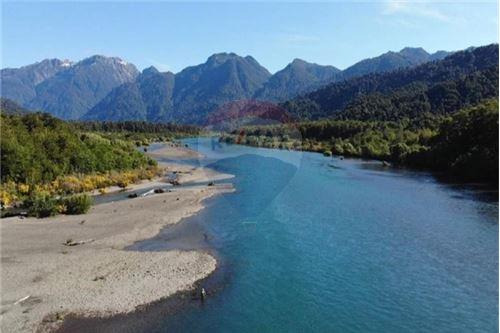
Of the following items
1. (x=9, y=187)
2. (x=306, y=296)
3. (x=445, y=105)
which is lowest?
(x=306, y=296)

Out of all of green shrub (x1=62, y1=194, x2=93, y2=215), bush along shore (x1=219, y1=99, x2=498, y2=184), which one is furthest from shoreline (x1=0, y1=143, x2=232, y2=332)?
bush along shore (x1=219, y1=99, x2=498, y2=184)

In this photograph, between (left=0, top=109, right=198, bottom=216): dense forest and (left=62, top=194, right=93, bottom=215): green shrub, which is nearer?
(left=62, top=194, right=93, bottom=215): green shrub

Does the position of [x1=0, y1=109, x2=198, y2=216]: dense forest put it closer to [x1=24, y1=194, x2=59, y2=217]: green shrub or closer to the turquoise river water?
[x1=24, y1=194, x2=59, y2=217]: green shrub

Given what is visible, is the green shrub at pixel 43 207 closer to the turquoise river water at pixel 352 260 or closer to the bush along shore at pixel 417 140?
the turquoise river water at pixel 352 260

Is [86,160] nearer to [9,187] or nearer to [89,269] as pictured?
[9,187]

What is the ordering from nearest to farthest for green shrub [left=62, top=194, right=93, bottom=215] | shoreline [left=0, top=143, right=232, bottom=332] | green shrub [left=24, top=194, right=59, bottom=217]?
shoreline [left=0, top=143, right=232, bottom=332], green shrub [left=24, top=194, right=59, bottom=217], green shrub [left=62, top=194, right=93, bottom=215]

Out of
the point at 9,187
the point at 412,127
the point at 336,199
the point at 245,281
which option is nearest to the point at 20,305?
the point at 245,281

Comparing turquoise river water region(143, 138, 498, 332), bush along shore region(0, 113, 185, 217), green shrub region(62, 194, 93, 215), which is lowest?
turquoise river water region(143, 138, 498, 332)
